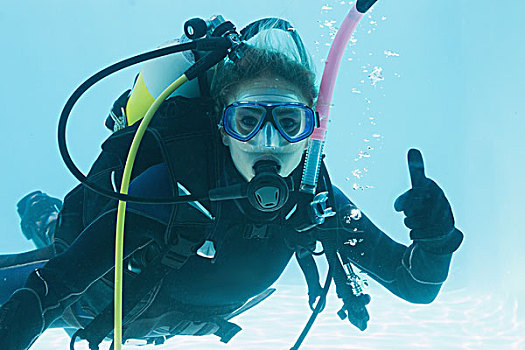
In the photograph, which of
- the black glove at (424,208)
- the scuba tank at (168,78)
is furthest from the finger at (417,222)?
the scuba tank at (168,78)

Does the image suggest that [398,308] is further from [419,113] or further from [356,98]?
[419,113]

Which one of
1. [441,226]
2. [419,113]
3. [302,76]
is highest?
[302,76]

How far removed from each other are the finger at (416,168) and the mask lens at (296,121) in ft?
1.40

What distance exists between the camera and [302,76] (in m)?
1.87

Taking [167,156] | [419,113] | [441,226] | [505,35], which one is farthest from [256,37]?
[419,113]

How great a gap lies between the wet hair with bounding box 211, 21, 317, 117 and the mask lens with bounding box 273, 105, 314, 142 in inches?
5.6

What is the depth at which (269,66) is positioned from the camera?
1.82 m

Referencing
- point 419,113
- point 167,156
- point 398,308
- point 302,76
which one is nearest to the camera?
point 167,156

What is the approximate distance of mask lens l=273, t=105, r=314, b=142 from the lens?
1761 mm

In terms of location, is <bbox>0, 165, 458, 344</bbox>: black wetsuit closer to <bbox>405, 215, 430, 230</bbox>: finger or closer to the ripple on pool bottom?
<bbox>405, 215, 430, 230</bbox>: finger

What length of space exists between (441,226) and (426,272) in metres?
0.33

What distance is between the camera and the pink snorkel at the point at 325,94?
68.2 inches

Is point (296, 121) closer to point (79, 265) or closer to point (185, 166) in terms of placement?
point (185, 166)

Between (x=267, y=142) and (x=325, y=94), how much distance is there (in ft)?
1.21
